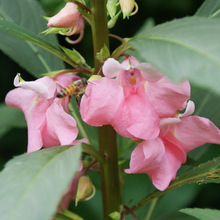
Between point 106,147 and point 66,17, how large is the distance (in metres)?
→ 0.32

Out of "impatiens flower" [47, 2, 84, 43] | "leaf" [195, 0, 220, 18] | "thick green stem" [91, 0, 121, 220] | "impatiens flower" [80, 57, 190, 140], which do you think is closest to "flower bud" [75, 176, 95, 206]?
"thick green stem" [91, 0, 121, 220]

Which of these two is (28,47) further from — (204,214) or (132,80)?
(204,214)

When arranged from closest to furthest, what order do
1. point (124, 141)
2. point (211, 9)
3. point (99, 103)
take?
point (99, 103), point (211, 9), point (124, 141)

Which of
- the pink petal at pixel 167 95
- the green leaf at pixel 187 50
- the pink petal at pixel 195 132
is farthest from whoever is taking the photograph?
the pink petal at pixel 195 132

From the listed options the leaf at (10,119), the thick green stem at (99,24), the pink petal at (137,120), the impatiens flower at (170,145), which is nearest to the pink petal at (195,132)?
the impatiens flower at (170,145)

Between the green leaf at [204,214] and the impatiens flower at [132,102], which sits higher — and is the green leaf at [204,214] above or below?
below

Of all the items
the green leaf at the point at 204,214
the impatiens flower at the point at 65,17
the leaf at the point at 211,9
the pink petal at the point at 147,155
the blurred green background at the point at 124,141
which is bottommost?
the blurred green background at the point at 124,141

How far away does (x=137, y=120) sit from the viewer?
3.00ft

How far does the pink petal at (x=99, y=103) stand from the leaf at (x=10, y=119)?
0.72m

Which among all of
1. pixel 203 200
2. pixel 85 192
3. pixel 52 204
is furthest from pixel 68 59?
pixel 203 200

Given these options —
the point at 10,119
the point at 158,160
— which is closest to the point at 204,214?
the point at 158,160

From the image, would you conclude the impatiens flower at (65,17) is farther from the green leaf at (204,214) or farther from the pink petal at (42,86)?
the green leaf at (204,214)

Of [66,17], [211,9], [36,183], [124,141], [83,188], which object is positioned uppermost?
[66,17]

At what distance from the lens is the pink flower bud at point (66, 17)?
94 centimetres
